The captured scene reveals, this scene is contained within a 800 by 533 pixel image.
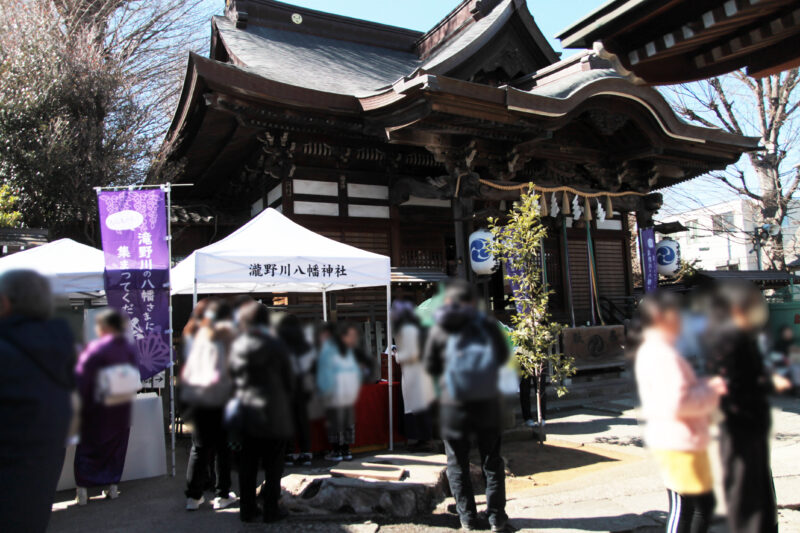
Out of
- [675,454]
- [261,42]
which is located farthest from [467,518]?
[261,42]

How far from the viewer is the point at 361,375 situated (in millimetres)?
1020

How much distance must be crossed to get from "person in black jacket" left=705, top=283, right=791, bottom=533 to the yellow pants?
7 cm

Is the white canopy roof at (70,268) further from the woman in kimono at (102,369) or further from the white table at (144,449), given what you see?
the white table at (144,449)

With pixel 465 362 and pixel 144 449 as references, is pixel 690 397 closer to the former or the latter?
pixel 465 362

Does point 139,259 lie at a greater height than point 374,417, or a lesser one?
greater

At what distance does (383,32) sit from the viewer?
48.1ft

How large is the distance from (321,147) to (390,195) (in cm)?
172

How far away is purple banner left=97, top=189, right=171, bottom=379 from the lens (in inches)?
56.6

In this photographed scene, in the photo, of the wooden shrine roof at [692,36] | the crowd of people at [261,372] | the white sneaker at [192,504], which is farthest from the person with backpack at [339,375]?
the white sneaker at [192,504]

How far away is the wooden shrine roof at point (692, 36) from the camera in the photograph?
3676mm

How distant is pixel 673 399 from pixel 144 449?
5.95 metres

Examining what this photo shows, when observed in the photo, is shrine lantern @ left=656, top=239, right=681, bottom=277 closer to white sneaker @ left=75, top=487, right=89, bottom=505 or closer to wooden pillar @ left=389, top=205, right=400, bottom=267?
wooden pillar @ left=389, top=205, right=400, bottom=267

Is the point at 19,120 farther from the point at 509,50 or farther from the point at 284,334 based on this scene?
the point at 284,334

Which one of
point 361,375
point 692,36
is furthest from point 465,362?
point 692,36
